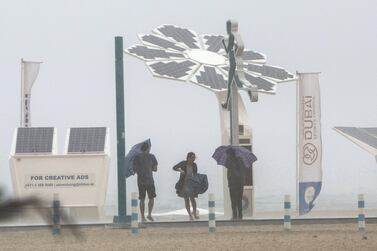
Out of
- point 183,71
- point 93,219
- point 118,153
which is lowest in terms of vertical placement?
point 93,219

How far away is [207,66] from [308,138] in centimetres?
430

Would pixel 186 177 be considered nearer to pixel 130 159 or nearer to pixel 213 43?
pixel 130 159

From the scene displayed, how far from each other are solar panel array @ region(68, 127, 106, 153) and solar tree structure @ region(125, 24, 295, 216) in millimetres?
2206

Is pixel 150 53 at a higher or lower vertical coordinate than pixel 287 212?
higher

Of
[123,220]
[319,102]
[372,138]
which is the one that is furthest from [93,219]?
[372,138]

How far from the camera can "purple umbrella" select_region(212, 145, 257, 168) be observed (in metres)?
24.0

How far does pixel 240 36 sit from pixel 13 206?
79.6 feet

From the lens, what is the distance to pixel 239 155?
2392 centimetres

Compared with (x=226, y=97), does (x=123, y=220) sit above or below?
below

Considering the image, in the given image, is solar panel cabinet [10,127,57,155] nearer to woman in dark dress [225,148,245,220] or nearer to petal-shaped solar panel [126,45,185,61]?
petal-shaped solar panel [126,45,185,61]

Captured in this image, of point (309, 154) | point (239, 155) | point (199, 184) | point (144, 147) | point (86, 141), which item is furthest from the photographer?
point (309, 154)

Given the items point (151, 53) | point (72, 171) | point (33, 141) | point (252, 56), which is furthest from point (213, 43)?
point (33, 141)

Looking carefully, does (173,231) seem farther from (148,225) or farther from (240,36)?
(240,36)

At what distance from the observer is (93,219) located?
25359mm
